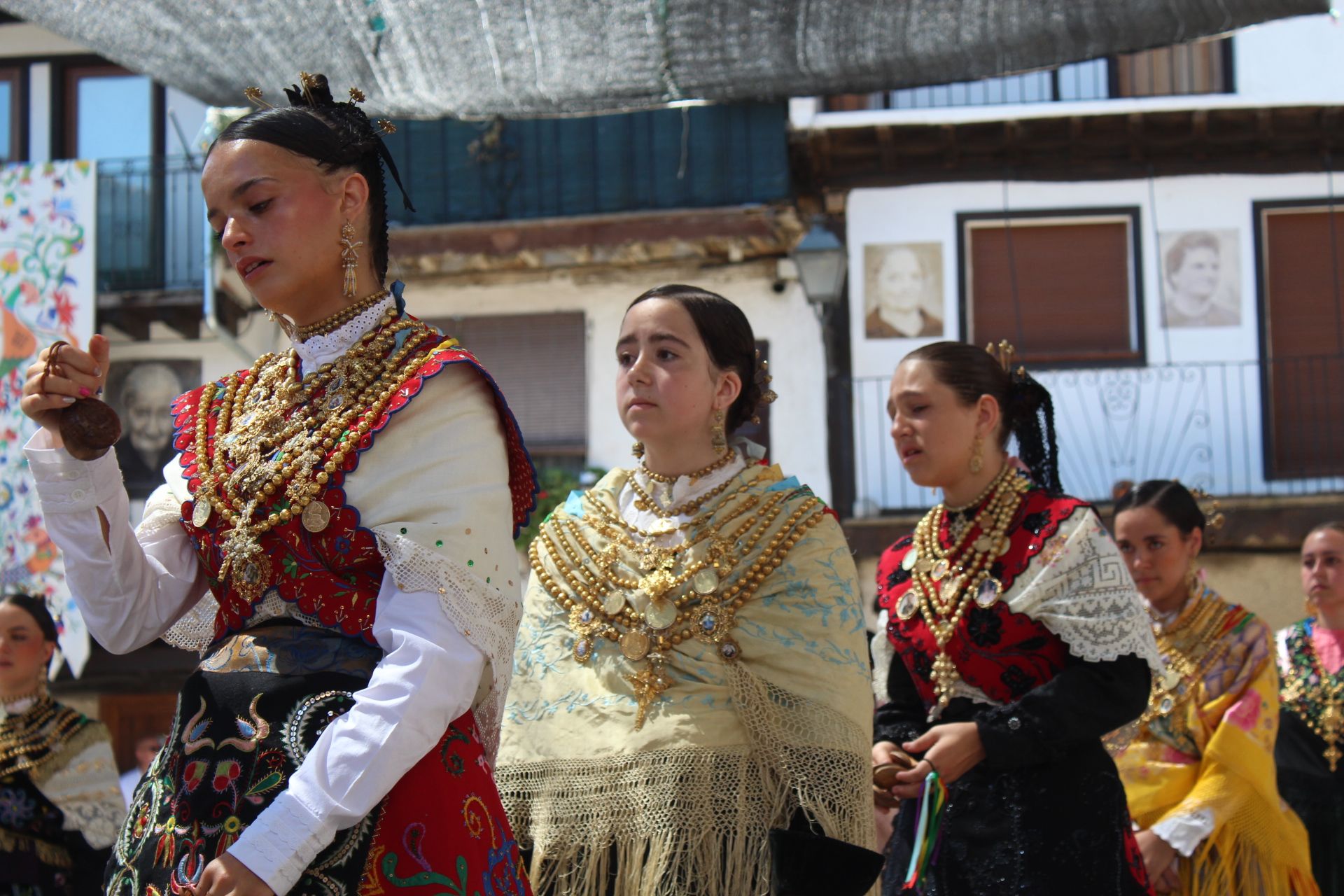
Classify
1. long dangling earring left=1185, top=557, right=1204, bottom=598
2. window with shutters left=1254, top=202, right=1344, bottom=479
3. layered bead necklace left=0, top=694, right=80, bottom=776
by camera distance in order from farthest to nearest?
1. window with shutters left=1254, top=202, right=1344, bottom=479
2. layered bead necklace left=0, top=694, right=80, bottom=776
3. long dangling earring left=1185, top=557, right=1204, bottom=598

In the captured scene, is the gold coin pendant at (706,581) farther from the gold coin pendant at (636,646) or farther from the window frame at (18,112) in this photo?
the window frame at (18,112)

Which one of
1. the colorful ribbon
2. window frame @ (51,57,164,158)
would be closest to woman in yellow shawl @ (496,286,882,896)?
the colorful ribbon

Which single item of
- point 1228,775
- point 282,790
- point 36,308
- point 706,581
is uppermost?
point 36,308

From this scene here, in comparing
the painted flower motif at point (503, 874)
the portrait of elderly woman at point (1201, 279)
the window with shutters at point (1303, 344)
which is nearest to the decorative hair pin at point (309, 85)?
the painted flower motif at point (503, 874)

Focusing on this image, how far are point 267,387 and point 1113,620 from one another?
6.72 ft

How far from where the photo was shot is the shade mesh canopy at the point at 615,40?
364cm

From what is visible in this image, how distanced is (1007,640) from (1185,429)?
10155 mm

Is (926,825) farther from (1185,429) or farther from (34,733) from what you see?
(1185,429)

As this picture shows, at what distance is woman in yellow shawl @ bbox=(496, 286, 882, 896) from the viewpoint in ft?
9.80

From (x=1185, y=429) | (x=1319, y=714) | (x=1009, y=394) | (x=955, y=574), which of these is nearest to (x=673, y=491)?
(x=955, y=574)

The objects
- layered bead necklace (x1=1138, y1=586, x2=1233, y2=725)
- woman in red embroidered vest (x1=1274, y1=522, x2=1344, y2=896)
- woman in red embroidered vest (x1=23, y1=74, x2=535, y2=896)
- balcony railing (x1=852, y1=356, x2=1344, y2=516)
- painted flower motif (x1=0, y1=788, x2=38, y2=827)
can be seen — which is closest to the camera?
woman in red embroidered vest (x1=23, y1=74, x2=535, y2=896)

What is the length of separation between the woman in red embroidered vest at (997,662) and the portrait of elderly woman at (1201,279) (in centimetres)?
981

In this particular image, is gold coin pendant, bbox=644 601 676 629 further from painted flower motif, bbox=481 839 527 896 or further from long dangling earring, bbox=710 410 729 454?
painted flower motif, bbox=481 839 527 896

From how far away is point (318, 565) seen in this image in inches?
86.8
